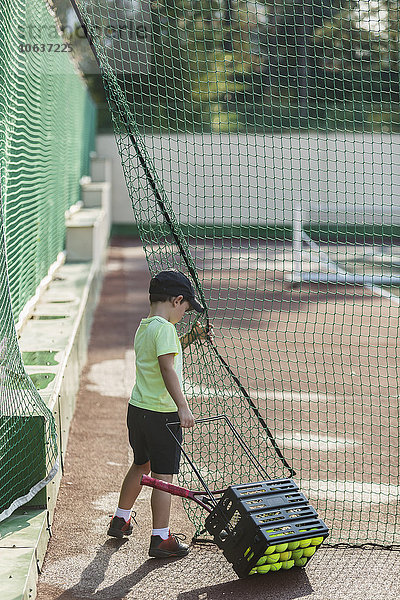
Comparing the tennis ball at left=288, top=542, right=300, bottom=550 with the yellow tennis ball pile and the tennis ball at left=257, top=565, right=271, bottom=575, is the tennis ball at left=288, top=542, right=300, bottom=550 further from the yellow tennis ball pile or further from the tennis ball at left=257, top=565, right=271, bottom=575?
the tennis ball at left=257, top=565, right=271, bottom=575

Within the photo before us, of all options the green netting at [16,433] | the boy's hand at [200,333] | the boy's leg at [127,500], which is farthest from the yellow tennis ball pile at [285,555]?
the boy's hand at [200,333]

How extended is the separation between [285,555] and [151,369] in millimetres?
995

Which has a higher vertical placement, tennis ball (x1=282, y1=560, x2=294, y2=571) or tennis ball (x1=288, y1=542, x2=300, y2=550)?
tennis ball (x1=288, y1=542, x2=300, y2=550)

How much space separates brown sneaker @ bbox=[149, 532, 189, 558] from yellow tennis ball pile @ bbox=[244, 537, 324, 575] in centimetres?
40

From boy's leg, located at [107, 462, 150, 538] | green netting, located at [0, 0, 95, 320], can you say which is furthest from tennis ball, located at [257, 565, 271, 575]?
green netting, located at [0, 0, 95, 320]

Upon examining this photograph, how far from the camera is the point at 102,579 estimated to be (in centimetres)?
360

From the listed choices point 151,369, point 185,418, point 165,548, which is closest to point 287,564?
point 165,548

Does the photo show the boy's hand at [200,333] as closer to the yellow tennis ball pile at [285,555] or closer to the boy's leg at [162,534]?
the boy's leg at [162,534]

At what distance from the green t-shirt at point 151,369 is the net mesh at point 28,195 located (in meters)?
0.48

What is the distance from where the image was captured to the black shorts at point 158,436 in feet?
12.6

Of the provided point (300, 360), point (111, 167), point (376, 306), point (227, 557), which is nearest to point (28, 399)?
point (227, 557)

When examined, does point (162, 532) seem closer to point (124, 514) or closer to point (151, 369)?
point (124, 514)

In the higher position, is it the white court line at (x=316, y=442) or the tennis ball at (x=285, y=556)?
the tennis ball at (x=285, y=556)

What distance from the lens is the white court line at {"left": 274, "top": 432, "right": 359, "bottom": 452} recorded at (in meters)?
5.29
